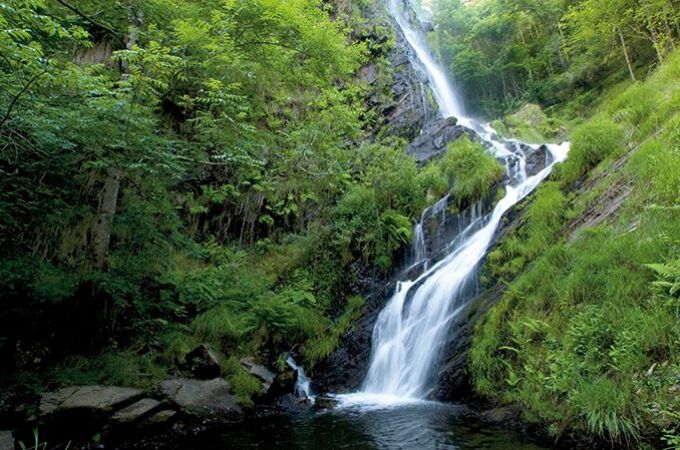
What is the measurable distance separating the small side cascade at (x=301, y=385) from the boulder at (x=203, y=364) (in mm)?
1489

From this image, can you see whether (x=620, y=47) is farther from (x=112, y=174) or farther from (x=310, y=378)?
(x=112, y=174)

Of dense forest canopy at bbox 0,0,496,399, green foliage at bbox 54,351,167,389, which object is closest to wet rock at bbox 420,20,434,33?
dense forest canopy at bbox 0,0,496,399

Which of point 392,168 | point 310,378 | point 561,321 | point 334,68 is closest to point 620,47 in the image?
point 392,168

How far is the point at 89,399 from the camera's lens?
543 centimetres

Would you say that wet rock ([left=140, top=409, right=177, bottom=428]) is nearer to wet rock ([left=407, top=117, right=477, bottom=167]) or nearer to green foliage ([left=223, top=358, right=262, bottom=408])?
green foliage ([left=223, top=358, right=262, bottom=408])

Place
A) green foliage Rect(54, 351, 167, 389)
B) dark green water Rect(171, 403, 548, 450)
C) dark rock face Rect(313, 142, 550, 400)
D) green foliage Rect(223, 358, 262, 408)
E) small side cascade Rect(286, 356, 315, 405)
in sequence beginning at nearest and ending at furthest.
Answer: dark green water Rect(171, 403, 548, 450) < green foliage Rect(54, 351, 167, 389) < dark rock face Rect(313, 142, 550, 400) < green foliage Rect(223, 358, 262, 408) < small side cascade Rect(286, 356, 315, 405)

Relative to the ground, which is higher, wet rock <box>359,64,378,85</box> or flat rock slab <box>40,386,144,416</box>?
wet rock <box>359,64,378,85</box>

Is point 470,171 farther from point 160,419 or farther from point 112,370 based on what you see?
point 112,370

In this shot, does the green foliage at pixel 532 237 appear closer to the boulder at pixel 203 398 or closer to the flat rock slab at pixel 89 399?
the boulder at pixel 203 398

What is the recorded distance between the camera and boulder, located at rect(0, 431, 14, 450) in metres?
4.14

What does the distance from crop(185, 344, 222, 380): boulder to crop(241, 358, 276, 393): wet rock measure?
0.61 meters

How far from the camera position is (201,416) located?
6.07 m

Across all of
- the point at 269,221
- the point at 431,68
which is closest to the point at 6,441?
the point at 269,221

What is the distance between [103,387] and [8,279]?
190 centimetres
